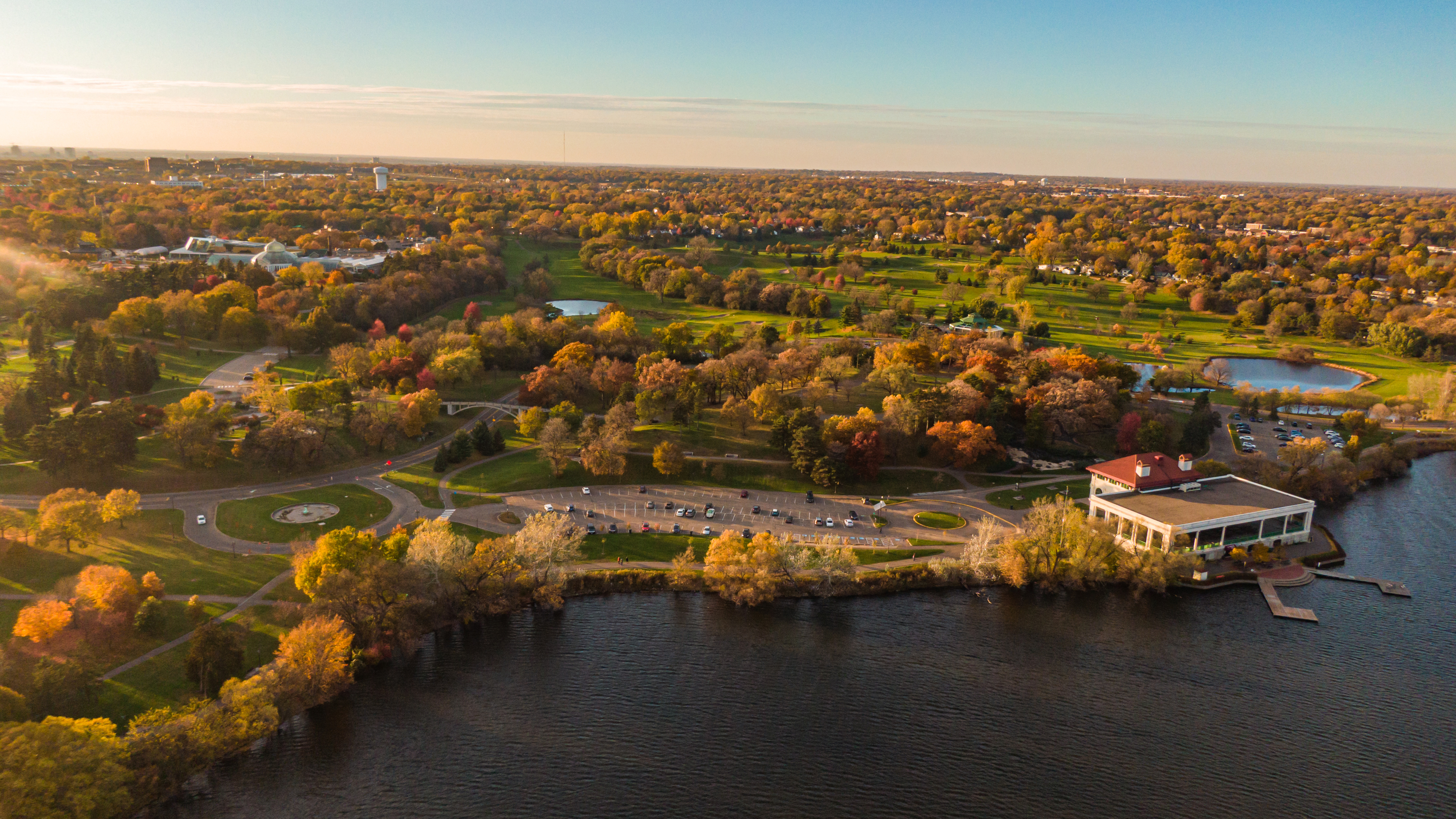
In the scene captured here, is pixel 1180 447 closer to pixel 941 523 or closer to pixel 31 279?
pixel 941 523

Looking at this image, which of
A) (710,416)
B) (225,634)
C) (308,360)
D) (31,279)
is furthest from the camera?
(31,279)

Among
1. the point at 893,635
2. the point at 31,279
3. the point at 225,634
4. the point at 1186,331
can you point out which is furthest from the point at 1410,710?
the point at 31,279

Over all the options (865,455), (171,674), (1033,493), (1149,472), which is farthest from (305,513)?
(1149,472)

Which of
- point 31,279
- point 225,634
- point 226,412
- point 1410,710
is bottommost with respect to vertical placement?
point 1410,710

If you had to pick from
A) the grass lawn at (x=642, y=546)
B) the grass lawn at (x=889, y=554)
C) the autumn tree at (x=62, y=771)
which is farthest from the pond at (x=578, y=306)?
the autumn tree at (x=62, y=771)

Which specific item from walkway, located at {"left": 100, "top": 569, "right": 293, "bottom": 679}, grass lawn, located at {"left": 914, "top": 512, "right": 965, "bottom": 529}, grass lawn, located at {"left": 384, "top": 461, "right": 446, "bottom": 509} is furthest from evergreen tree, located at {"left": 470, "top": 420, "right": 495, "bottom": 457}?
grass lawn, located at {"left": 914, "top": 512, "right": 965, "bottom": 529}

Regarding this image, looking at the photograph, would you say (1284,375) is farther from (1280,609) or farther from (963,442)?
(1280,609)
